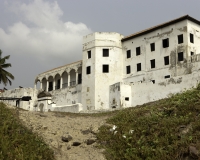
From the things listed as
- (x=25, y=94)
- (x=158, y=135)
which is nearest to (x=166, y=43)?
(x=25, y=94)

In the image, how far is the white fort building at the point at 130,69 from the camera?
29.5 meters

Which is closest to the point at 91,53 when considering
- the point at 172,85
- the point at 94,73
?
the point at 94,73

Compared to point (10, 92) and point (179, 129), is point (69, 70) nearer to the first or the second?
point (10, 92)

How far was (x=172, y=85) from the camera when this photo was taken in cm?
2745

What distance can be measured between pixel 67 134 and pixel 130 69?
77.6ft

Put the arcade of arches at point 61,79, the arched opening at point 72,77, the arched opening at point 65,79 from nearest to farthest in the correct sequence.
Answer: the arcade of arches at point 61,79, the arched opening at point 72,77, the arched opening at point 65,79

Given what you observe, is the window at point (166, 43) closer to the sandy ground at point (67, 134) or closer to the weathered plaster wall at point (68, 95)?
the weathered plaster wall at point (68, 95)

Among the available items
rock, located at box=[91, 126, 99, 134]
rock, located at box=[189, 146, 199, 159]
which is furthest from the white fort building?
rock, located at box=[189, 146, 199, 159]

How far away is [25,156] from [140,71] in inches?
1022

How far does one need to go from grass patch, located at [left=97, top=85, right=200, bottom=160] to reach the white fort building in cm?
1468

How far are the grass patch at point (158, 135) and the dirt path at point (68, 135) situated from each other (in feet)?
1.73

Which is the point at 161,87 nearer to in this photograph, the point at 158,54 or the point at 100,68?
the point at 158,54

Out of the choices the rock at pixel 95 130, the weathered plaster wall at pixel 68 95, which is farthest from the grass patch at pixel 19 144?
the weathered plaster wall at pixel 68 95

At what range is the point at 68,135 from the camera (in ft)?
39.6
